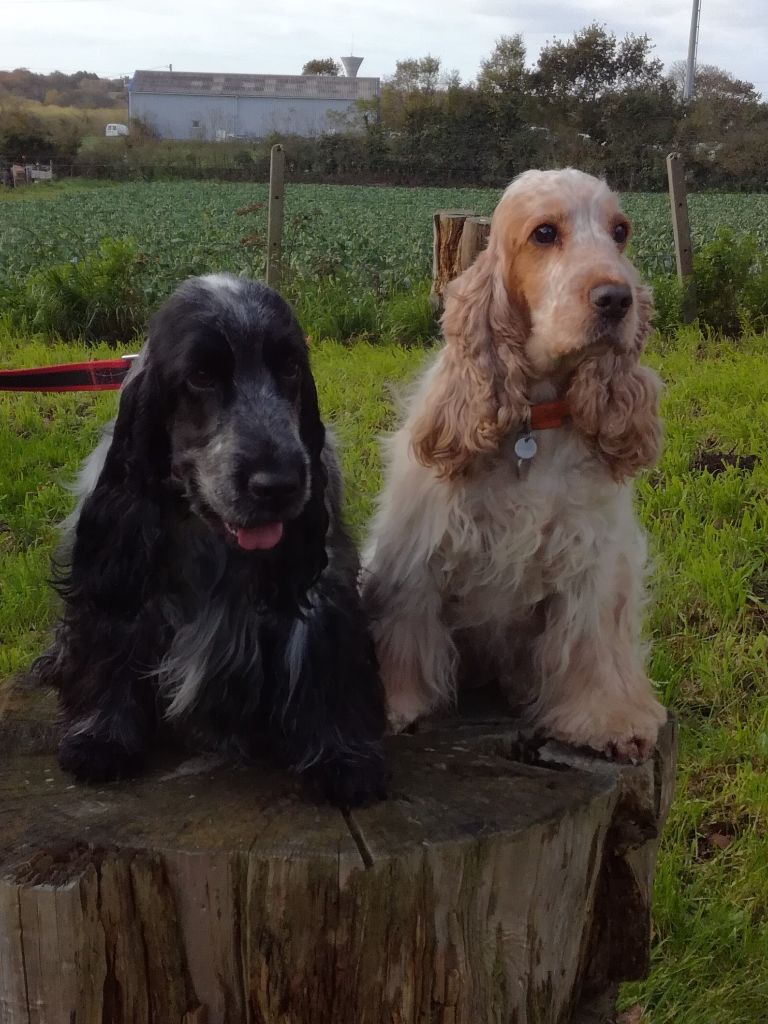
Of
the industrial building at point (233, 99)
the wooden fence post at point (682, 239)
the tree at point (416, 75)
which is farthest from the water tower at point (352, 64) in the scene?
the wooden fence post at point (682, 239)

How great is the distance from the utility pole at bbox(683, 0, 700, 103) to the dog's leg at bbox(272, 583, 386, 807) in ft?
98.9

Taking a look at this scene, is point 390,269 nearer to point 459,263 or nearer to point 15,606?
point 459,263

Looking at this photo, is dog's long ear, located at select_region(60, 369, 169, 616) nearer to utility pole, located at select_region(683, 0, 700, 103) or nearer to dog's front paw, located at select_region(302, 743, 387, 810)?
dog's front paw, located at select_region(302, 743, 387, 810)

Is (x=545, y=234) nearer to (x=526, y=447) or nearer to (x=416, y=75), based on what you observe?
(x=526, y=447)

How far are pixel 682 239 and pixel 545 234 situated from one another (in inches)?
293

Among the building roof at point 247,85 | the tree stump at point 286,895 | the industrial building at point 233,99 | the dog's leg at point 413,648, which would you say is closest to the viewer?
the tree stump at point 286,895

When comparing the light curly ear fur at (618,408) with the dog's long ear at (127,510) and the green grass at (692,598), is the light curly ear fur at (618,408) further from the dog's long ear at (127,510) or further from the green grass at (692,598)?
the green grass at (692,598)

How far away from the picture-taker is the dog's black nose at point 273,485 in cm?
194

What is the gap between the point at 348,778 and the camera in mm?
2119

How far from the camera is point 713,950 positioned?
2912mm

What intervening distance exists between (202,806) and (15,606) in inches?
100

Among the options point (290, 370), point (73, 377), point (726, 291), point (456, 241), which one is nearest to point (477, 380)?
point (290, 370)

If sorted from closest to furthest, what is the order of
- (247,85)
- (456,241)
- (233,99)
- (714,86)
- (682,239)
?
(456,241), (682,239), (714,86), (233,99), (247,85)

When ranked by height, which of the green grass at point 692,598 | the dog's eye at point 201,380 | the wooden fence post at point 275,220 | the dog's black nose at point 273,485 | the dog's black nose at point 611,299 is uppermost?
the wooden fence post at point 275,220
